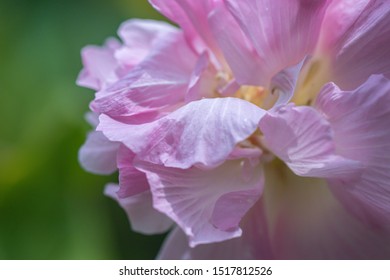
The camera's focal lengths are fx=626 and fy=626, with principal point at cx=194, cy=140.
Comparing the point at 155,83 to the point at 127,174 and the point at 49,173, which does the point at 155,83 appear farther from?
the point at 49,173

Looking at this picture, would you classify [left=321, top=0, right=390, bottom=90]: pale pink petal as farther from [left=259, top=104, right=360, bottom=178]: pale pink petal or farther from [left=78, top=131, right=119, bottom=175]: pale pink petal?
[left=78, top=131, right=119, bottom=175]: pale pink petal

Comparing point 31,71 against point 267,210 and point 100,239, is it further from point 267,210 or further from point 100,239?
point 267,210

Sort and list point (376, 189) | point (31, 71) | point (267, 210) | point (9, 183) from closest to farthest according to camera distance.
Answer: point (376, 189) → point (267, 210) → point (9, 183) → point (31, 71)

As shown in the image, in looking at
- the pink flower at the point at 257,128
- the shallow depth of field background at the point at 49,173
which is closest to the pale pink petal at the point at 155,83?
the pink flower at the point at 257,128

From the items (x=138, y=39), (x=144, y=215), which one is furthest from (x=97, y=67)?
(x=144, y=215)

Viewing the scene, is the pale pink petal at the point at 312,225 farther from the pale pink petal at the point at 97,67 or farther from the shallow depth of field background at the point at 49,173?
the shallow depth of field background at the point at 49,173
